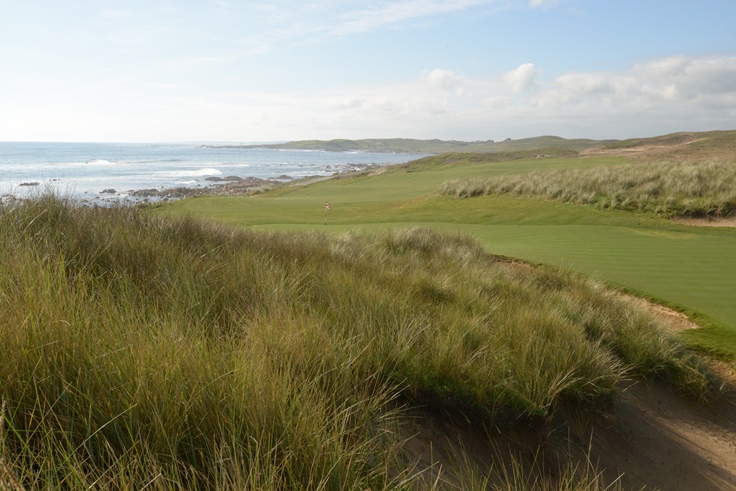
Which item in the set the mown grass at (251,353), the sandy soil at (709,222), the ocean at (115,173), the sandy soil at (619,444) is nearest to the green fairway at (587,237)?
the sandy soil at (709,222)

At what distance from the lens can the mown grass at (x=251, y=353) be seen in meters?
2.09

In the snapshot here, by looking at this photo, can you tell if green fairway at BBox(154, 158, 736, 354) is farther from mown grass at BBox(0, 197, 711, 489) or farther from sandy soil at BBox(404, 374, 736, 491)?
sandy soil at BBox(404, 374, 736, 491)

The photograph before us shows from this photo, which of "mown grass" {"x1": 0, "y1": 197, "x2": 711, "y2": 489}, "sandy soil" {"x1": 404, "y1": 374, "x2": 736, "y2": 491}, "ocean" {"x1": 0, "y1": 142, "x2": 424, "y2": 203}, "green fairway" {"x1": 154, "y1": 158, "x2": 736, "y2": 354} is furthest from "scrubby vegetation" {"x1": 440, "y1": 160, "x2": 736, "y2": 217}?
"ocean" {"x1": 0, "y1": 142, "x2": 424, "y2": 203}

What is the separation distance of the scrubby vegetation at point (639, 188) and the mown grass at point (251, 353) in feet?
36.4

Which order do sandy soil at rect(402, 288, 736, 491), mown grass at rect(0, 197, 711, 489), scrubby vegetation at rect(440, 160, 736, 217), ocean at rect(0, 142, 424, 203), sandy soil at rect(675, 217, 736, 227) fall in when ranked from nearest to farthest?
mown grass at rect(0, 197, 711, 489) → sandy soil at rect(402, 288, 736, 491) → sandy soil at rect(675, 217, 736, 227) → scrubby vegetation at rect(440, 160, 736, 217) → ocean at rect(0, 142, 424, 203)

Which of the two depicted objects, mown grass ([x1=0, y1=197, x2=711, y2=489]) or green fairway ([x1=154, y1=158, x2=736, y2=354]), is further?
green fairway ([x1=154, y1=158, x2=736, y2=354])

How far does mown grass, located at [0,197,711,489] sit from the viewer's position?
6.86 feet

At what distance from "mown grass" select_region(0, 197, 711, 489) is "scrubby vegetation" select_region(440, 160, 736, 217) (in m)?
11.1

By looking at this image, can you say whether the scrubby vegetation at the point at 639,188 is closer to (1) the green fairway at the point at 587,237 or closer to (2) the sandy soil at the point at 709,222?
(2) the sandy soil at the point at 709,222

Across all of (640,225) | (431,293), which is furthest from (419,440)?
(640,225)

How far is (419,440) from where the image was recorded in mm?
3221

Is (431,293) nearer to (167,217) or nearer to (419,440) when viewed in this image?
(419,440)

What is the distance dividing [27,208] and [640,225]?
1572 centimetres

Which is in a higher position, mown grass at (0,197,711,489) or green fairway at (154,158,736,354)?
mown grass at (0,197,711,489)
